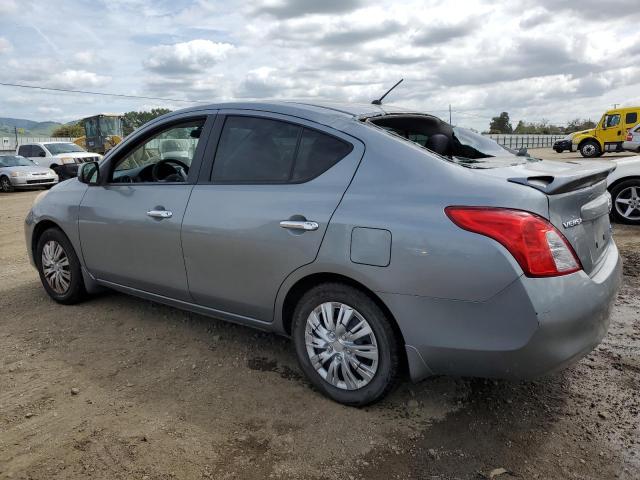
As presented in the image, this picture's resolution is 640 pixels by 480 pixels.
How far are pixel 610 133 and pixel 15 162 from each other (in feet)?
80.2

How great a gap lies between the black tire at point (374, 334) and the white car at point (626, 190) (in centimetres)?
667

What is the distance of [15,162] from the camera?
19281 millimetres

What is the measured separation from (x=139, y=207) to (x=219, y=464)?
78.2 inches

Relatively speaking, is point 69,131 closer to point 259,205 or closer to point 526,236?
point 259,205

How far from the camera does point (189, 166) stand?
366 centimetres

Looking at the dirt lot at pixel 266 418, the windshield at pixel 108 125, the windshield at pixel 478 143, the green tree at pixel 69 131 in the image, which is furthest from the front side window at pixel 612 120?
the green tree at pixel 69 131

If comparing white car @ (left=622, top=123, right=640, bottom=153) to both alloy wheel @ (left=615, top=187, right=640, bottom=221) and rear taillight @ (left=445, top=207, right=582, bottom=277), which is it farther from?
rear taillight @ (left=445, top=207, right=582, bottom=277)

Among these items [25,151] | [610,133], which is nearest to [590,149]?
[610,133]

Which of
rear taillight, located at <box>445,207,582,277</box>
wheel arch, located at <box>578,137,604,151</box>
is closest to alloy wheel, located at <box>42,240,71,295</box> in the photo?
rear taillight, located at <box>445,207,582,277</box>

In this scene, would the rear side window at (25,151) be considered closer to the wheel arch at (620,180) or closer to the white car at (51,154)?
the white car at (51,154)

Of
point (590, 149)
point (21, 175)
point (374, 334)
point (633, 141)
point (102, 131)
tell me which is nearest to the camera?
point (374, 334)

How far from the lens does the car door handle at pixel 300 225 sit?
9.29 feet

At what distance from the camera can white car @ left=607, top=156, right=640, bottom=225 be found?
26.0 ft

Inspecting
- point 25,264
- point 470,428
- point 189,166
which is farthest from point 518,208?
point 25,264
